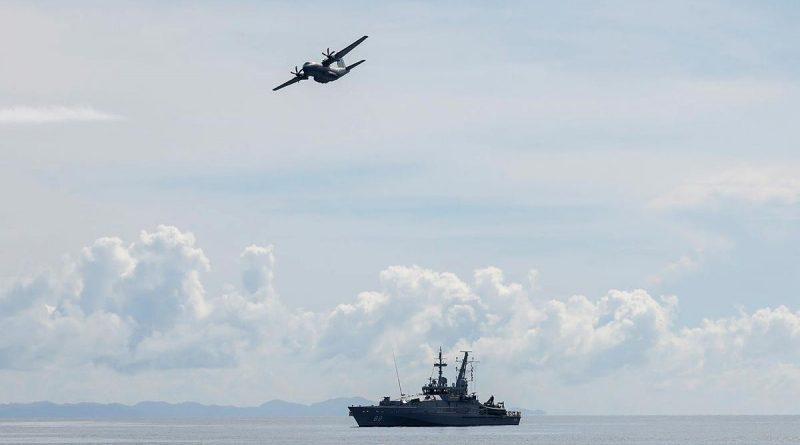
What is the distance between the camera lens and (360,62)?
4341 inches

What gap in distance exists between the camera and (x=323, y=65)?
110 meters

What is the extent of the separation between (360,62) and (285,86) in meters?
8.18

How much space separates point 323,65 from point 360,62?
385cm

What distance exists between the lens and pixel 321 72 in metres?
109

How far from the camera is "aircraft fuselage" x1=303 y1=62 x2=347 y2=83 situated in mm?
109125

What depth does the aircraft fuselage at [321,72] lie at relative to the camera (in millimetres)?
109125

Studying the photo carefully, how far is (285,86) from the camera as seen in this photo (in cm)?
11050

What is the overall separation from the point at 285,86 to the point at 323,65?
4575mm
